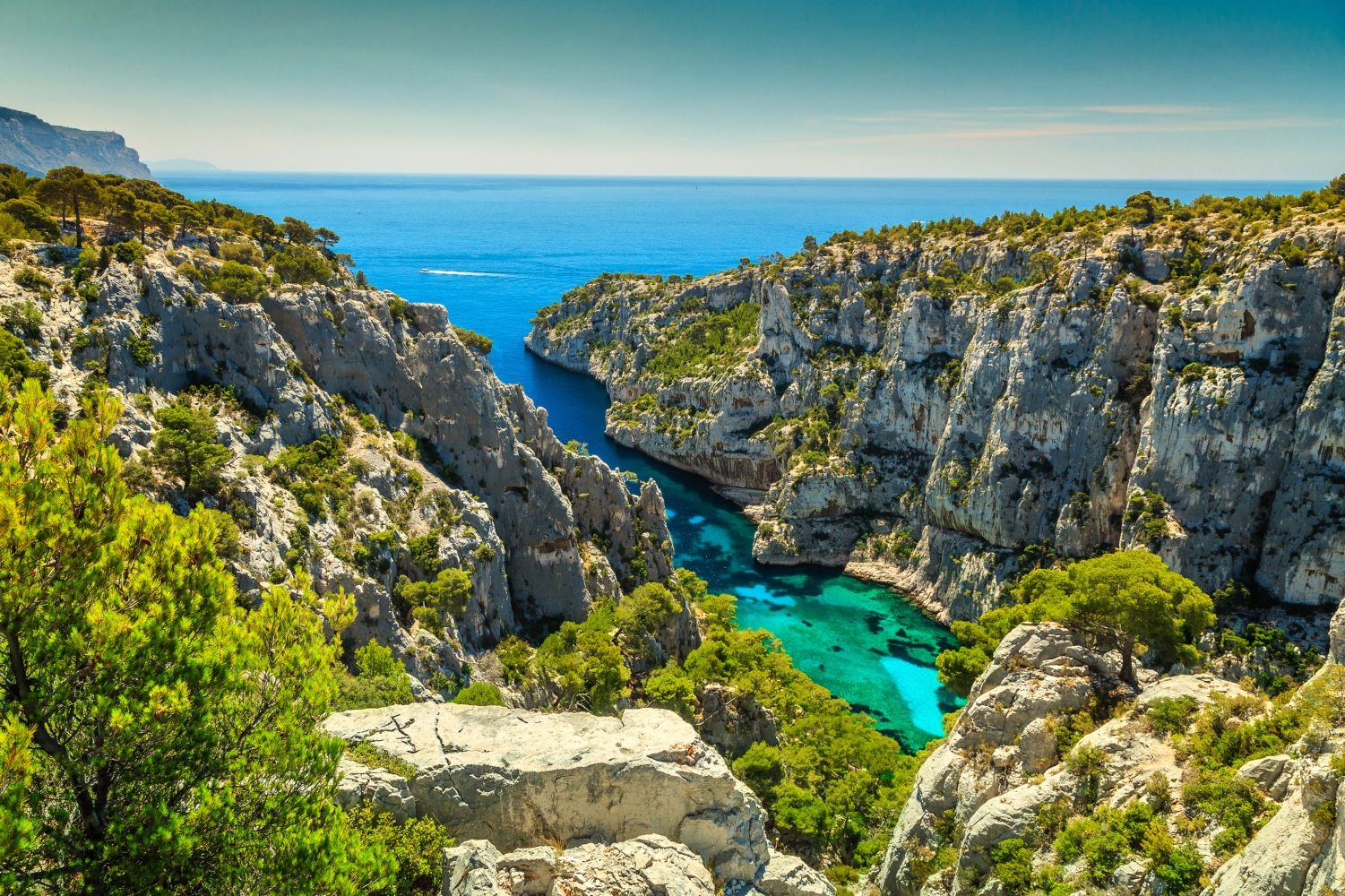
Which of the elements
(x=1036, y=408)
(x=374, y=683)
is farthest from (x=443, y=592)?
(x=1036, y=408)

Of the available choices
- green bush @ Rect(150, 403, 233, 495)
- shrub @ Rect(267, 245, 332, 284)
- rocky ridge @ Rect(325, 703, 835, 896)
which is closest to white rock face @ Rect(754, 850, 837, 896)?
rocky ridge @ Rect(325, 703, 835, 896)

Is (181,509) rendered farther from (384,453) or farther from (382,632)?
(384,453)

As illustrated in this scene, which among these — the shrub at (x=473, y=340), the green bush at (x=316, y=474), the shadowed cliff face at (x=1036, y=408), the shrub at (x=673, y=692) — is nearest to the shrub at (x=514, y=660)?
the shrub at (x=673, y=692)

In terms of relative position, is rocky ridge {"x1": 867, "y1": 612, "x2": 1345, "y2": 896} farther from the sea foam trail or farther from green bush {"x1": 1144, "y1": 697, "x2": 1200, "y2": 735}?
the sea foam trail

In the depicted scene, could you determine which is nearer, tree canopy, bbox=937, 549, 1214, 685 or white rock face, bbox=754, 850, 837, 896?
white rock face, bbox=754, 850, 837, 896

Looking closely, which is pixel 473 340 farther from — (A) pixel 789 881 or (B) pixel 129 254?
(A) pixel 789 881

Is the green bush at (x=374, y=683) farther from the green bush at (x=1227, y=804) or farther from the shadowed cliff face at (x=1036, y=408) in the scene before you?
the shadowed cliff face at (x=1036, y=408)
